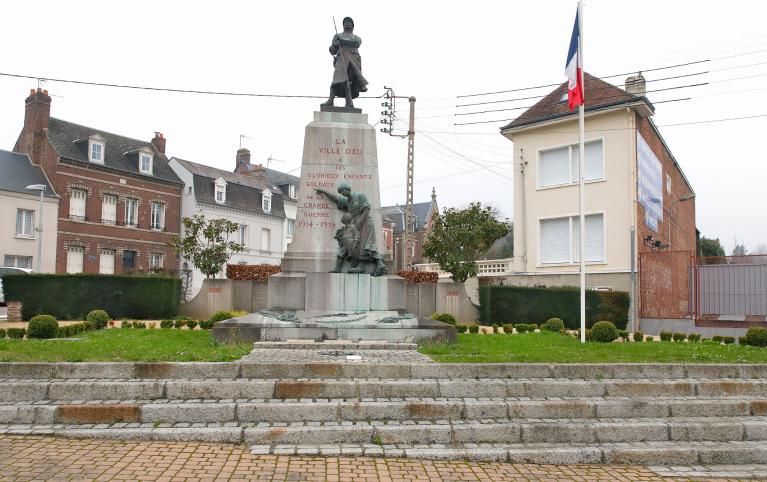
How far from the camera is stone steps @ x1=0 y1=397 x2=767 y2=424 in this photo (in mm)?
6688

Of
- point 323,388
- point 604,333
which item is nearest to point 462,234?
point 604,333

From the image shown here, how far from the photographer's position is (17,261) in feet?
110

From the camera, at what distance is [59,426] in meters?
6.56

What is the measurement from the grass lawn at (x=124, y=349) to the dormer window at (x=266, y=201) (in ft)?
115

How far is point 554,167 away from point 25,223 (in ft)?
93.1

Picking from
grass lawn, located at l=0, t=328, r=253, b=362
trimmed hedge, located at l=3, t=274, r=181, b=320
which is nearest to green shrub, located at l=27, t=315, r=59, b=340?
grass lawn, located at l=0, t=328, r=253, b=362

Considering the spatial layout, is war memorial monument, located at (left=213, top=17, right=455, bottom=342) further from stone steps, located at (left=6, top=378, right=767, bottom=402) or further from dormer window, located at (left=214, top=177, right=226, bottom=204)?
dormer window, located at (left=214, top=177, right=226, bottom=204)

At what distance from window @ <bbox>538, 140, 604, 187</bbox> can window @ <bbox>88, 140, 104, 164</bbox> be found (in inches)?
1030

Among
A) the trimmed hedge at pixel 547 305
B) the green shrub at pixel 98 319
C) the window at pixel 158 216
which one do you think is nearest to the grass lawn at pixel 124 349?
the green shrub at pixel 98 319

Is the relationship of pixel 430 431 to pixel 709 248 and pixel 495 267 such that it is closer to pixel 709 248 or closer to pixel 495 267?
pixel 495 267

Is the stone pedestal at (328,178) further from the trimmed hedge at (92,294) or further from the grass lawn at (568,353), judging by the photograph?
the trimmed hedge at (92,294)

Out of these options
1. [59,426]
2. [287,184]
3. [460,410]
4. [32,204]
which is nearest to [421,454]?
[460,410]

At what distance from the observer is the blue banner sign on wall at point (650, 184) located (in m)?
25.7

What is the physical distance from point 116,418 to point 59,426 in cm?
57
